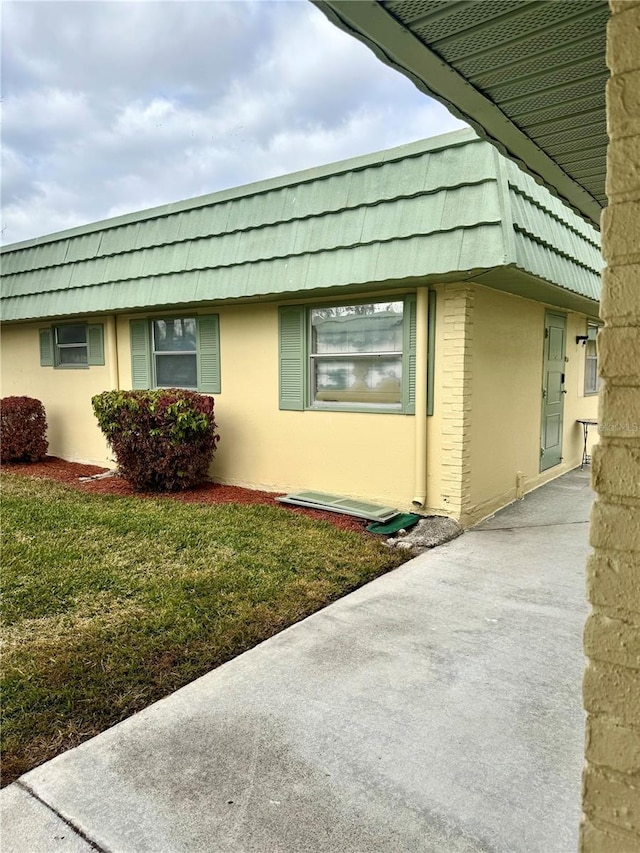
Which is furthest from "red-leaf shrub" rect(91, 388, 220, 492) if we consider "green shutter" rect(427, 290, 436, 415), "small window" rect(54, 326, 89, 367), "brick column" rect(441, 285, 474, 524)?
"brick column" rect(441, 285, 474, 524)

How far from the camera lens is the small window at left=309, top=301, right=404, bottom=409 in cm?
592

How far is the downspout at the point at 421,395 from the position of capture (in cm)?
555

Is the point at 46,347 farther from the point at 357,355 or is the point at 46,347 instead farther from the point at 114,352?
the point at 357,355

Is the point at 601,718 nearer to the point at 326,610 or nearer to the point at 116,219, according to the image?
the point at 326,610

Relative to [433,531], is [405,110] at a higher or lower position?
higher

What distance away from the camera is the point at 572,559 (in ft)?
15.1

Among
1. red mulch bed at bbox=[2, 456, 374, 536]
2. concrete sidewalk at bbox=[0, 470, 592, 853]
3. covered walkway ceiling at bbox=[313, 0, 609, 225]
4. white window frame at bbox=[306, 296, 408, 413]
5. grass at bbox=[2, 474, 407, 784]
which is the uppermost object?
covered walkway ceiling at bbox=[313, 0, 609, 225]

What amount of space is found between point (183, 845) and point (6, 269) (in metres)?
10.6

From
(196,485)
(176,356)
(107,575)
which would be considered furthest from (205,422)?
(107,575)

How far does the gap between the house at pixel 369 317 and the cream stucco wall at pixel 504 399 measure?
0.03 m

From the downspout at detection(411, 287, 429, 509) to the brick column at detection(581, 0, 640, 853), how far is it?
441 centimetres

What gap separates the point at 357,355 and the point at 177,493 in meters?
2.91

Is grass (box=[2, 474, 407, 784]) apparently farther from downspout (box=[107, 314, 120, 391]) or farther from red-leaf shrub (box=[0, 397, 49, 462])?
red-leaf shrub (box=[0, 397, 49, 462])

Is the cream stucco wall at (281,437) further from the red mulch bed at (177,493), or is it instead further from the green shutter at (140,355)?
the green shutter at (140,355)
